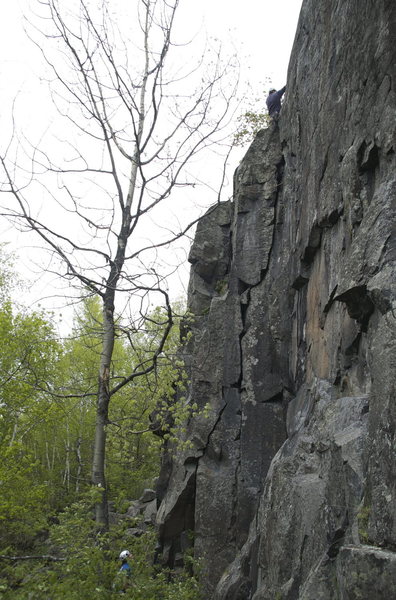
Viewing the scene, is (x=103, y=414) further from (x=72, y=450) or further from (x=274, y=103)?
Answer: (x=72, y=450)

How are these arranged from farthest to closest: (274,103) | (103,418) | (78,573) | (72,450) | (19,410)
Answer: (72,450) < (19,410) < (274,103) < (103,418) < (78,573)

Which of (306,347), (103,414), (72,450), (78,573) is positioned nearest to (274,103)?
(306,347)

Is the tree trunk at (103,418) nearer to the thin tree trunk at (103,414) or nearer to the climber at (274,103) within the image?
the thin tree trunk at (103,414)

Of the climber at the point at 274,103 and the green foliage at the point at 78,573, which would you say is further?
the climber at the point at 274,103

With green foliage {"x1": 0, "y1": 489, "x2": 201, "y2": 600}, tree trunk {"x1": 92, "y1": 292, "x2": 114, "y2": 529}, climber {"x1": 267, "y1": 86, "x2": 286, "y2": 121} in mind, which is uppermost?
climber {"x1": 267, "y1": 86, "x2": 286, "y2": 121}

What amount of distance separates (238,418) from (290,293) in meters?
3.82

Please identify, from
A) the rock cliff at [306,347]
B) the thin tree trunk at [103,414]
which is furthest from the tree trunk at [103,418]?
the rock cliff at [306,347]

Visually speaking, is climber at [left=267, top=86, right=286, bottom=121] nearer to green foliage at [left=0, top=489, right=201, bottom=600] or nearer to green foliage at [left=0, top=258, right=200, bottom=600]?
green foliage at [left=0, top=258, right=200, bottom=600]

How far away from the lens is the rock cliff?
5.21 m

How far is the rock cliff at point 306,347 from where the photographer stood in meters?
5.21

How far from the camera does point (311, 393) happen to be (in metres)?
9.41

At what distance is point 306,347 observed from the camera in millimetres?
11000

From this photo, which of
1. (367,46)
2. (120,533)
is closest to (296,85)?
(367,46)

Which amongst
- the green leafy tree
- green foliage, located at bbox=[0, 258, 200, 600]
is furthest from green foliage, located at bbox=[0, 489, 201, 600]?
the green leafy tree
